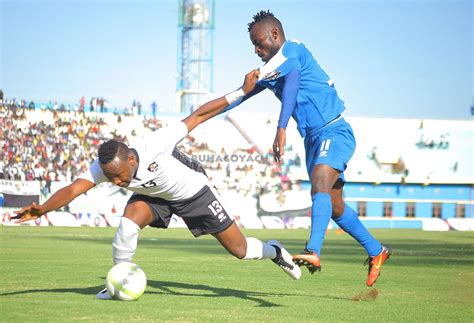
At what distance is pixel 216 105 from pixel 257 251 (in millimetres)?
1968

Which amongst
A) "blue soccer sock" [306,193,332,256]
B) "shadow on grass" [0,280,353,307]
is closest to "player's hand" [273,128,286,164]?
"blue soccer sock" [306,193,332,256]

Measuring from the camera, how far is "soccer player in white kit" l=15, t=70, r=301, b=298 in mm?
9172

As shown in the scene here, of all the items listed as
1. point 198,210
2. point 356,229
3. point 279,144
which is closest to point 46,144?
point 356,229

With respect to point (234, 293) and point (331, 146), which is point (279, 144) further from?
point (234, 293)

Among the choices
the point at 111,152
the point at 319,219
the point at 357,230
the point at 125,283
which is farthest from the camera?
the point at 357,230

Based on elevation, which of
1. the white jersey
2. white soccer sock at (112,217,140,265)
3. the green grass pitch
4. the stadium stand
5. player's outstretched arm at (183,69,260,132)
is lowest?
the stadium stand

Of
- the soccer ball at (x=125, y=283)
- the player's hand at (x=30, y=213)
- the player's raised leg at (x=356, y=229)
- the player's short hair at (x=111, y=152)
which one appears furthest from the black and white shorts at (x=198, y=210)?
the player's raised leg at (x=356, y=229)

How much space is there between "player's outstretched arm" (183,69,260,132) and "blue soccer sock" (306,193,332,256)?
1477 millimetres

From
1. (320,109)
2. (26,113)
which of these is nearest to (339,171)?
(320,109)

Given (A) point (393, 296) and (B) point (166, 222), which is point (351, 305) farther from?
(B) point (166, 222)

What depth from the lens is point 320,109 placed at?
1048cm

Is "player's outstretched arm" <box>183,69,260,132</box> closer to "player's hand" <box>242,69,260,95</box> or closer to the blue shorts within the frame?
"player's hand" <box>242,69,260,95</box>

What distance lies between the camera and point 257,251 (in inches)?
414

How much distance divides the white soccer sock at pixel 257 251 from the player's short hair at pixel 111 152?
2.24 meters
